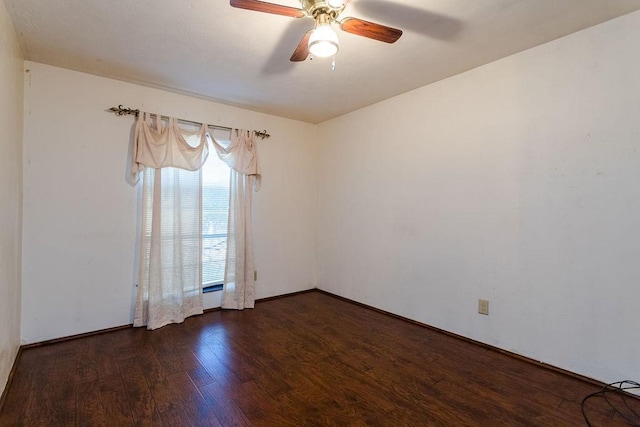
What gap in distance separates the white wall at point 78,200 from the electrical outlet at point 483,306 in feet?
10.5

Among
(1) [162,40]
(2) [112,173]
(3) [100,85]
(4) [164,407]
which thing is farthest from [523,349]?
(3) [100,85]

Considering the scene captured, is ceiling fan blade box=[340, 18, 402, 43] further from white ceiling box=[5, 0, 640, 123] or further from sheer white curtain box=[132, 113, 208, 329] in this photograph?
sheer white curtain box=[132, 113, 208, 329]

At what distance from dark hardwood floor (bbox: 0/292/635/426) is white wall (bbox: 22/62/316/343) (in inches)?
12.5

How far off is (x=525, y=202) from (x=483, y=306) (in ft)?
3.04

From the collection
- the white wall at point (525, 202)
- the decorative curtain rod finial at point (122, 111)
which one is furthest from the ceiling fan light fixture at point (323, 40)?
the decorative curtain rod finial at point (122, 111)

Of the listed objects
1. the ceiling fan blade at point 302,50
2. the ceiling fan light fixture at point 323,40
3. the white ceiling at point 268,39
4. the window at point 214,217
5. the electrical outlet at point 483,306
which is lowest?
the electrical outlet at point 483,306

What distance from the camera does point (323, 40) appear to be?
158cm

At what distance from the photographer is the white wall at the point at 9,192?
71.4 inches

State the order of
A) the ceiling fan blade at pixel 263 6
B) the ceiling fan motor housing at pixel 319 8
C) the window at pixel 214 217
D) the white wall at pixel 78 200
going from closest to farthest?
the ceiling fan blade at pixel 263 6, the ceiling fan motor housing at pixel 319 8, the white wall at pixel 78 200, the window at pixel 214 217

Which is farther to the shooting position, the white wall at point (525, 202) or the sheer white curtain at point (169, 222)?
the sheer white curtain at point (169, 222)

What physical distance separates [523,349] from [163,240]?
3306 millimetres

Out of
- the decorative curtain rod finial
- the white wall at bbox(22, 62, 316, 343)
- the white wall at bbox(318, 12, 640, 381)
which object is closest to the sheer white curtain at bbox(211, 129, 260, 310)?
the white wall at bbox(22, 62, 316, 343)

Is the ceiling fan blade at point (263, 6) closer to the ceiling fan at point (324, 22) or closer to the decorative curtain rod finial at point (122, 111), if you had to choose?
the ceiling fan at point (324, 22)

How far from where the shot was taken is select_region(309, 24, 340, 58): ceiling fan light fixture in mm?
1589
